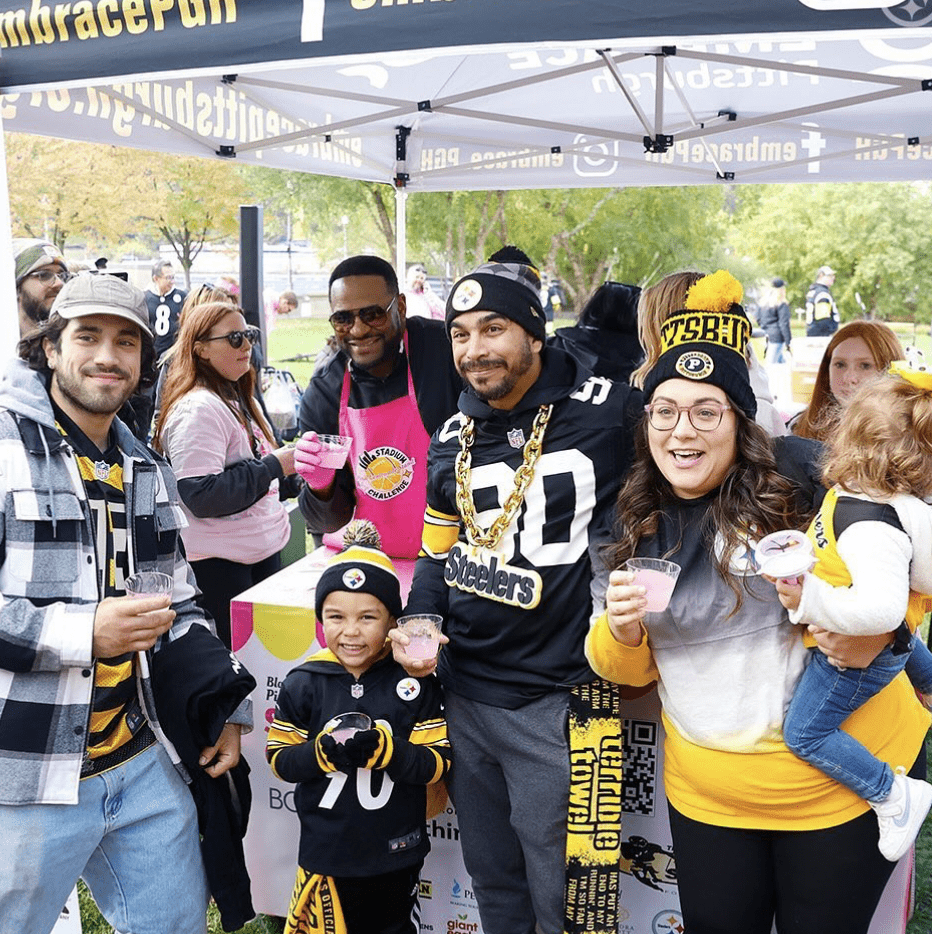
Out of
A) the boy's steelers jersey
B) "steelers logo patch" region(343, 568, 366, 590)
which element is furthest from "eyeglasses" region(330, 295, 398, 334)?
"steelers logo patch" region(343, 568, 366, 590)

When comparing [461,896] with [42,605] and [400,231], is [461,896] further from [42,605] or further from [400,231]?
[400,231]

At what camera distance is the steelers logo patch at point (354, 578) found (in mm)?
2817

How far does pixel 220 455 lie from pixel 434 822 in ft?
5.87

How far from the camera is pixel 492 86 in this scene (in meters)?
5.66

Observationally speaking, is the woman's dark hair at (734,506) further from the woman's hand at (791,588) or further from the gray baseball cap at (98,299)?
the gray baseball cap at (98,299)

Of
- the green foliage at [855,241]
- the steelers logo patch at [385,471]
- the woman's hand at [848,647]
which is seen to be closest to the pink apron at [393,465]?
the steelers logo patch at [385,471]

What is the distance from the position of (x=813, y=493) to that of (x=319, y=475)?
1.89 meters

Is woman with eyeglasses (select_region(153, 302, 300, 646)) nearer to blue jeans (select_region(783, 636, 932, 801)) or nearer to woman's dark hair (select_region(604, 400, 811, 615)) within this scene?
woman's dark hair (select_region(604, 400, 811, 615))

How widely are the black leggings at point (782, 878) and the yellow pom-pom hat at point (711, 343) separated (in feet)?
3.37

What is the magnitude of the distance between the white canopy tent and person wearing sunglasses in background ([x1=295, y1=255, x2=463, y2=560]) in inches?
37.2

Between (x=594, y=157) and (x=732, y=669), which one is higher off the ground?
(x=594, y=157)

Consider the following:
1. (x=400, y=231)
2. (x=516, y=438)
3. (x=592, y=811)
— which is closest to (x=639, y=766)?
(x=592, y=811)

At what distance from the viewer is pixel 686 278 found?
12.0 ft

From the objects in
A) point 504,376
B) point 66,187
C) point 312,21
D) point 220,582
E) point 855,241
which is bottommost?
point 220,582
